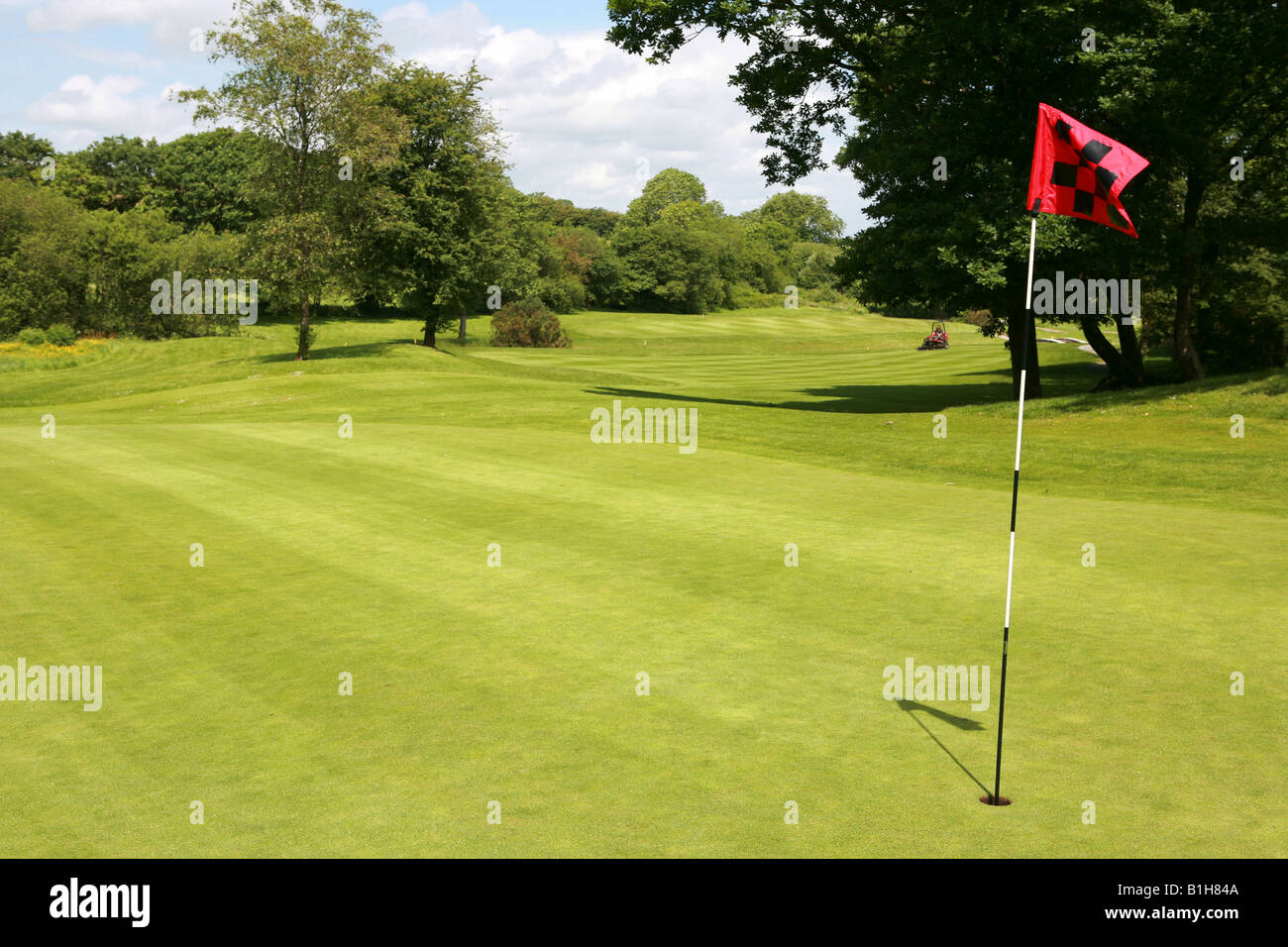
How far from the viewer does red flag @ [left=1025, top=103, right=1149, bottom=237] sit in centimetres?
916

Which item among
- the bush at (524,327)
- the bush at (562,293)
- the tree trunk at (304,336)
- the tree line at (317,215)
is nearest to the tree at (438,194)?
the tree line at (317,215)

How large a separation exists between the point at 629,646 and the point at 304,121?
44.5 metres

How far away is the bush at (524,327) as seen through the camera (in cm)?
8800

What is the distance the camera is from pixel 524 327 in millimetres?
88062

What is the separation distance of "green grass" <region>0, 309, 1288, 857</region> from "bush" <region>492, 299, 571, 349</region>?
211ft

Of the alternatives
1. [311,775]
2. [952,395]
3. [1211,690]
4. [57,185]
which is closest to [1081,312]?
[952,395]

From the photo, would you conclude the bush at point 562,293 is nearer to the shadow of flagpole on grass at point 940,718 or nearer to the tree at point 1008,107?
the tree at point 1008,107

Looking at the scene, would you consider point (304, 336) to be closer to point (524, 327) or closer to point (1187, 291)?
point (524, 327)

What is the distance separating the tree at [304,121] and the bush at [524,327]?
125ft

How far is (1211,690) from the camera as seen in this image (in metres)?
8.80

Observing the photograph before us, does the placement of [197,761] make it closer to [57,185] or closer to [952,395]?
[952,395]

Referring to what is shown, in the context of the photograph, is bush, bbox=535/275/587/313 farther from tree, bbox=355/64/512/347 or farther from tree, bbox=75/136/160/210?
tree, bbox=355/64/512/347

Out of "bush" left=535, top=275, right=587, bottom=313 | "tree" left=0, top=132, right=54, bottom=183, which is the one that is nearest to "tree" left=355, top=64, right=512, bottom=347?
"bush" left=535, top=275, right=587, bottom=313
